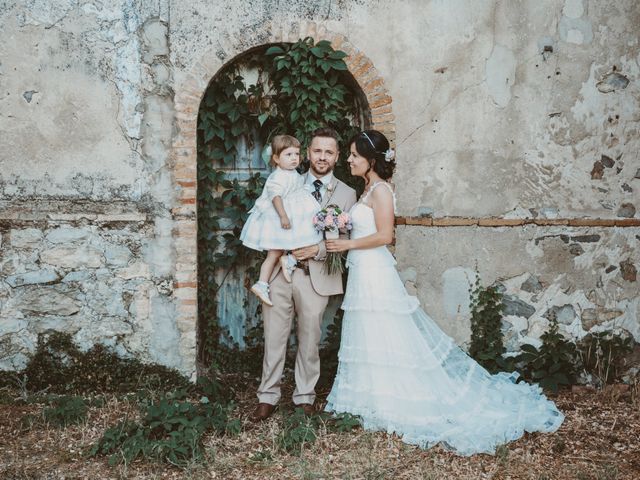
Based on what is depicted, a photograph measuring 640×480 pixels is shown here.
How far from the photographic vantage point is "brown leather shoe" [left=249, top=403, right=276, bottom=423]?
16.0 feet

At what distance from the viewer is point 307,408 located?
16.1 feet

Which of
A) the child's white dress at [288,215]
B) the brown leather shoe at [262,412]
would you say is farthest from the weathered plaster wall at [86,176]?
the brown leather shoe at [262,412]

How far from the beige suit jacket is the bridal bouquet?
0.05 m

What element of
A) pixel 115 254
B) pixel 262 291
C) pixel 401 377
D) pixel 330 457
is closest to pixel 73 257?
pixel 115 254

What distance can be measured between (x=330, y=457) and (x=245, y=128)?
299 centimetres

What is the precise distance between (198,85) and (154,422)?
2.70 m

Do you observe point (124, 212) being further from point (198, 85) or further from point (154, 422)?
point (154, 422)

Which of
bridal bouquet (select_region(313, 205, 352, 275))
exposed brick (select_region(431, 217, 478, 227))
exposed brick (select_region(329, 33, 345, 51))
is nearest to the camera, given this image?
bridal bouquet (select_region(313, 205, 352, 275))

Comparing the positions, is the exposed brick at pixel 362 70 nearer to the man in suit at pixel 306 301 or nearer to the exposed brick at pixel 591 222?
the man in suit at pixel 306 301

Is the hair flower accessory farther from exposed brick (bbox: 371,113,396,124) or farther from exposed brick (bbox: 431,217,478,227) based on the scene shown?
exposed brick (bbox: 431,217,478,227)

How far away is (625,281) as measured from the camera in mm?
5812

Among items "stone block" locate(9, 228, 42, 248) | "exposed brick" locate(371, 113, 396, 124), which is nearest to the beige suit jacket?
"exposed brick" locate(371, 113, 396, 124)

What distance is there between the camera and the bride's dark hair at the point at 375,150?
486 centimetres

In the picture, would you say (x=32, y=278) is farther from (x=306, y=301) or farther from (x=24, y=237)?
(x=306, y=301)
